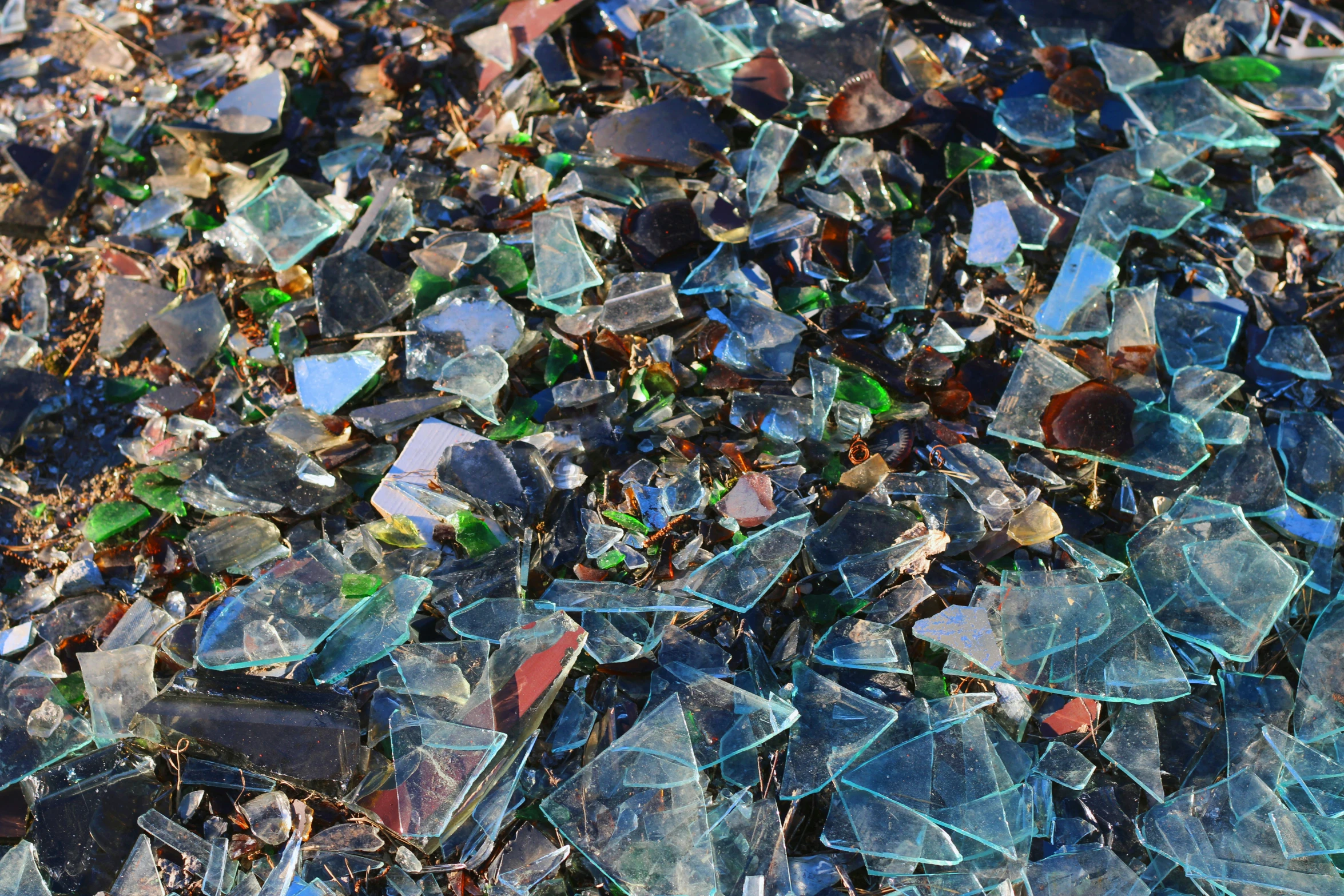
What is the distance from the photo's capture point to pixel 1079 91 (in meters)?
2.18

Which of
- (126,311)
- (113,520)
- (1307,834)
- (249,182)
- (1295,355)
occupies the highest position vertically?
(249,182)

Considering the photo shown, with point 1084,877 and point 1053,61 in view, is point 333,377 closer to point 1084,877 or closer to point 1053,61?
point 1084,877

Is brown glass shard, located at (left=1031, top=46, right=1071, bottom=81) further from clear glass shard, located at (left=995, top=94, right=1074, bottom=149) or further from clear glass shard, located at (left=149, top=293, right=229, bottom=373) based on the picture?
clear glass shard, located at (left=149, top=293, right=229, bottom=373)

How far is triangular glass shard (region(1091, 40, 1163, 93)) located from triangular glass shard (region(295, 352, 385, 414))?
1800mm

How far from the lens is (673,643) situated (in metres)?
1.62

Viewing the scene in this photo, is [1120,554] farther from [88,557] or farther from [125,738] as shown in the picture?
[88,557]

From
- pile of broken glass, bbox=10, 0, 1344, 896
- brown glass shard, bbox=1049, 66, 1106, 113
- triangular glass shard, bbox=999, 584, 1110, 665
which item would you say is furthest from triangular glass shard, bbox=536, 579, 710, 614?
→ brown glass shard, bbox=1049, 66, 1106, 113

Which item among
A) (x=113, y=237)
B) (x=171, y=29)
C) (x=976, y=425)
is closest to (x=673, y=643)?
(x=976, y=425)

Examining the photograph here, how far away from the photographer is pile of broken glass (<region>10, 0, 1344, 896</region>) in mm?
1520

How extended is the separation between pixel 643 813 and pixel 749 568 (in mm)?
443

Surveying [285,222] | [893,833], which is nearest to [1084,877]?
[893,833]

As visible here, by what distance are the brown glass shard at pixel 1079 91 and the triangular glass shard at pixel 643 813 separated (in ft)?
5.49

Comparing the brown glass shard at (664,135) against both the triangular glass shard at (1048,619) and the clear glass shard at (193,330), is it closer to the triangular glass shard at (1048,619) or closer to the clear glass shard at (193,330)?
the clear glass shard at (193,330)

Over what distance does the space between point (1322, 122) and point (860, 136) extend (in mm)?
1107
